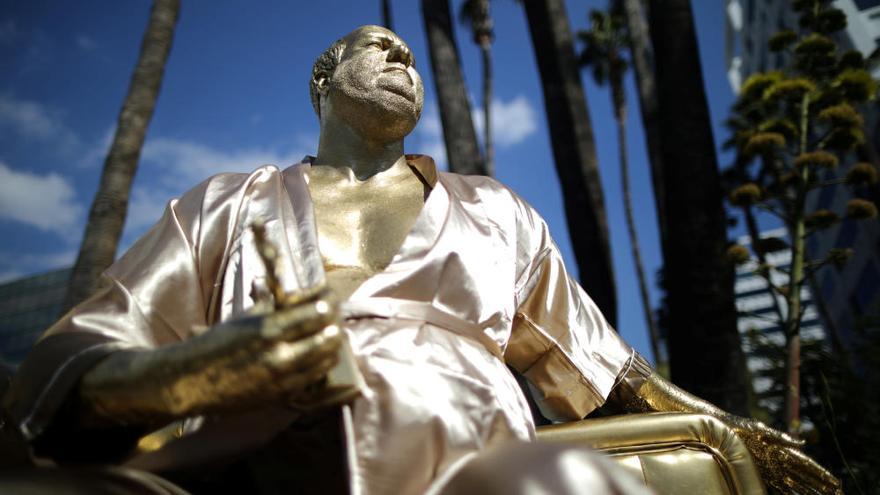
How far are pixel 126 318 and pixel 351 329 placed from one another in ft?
1.67

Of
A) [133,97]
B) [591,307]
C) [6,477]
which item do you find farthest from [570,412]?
[133,97]

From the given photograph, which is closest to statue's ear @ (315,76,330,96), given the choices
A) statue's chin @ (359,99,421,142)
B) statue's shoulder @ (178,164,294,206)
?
statue's chin @ (359,99,421,142)

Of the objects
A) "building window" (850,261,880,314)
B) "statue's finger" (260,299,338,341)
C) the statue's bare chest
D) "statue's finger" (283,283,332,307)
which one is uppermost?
the statue's bare chest

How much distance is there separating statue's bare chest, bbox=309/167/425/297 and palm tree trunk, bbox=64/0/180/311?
280 centimetres

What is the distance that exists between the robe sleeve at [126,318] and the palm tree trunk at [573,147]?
5.28 m

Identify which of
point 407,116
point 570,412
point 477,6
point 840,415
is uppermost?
point 477,6

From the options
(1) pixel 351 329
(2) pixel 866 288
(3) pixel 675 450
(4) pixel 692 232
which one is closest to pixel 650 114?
(4) pixel 692 232

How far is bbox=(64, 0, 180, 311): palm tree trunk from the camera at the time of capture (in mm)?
5008

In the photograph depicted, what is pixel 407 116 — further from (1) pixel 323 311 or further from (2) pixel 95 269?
(2) pixel 95 269

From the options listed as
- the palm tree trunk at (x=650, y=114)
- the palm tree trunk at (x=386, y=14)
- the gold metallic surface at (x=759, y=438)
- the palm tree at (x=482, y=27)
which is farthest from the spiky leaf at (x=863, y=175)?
the palm tree at (x=482, y=27)

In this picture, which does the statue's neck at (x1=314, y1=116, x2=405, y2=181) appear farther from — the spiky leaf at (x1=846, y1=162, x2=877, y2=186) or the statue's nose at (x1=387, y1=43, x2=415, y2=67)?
the spiky leaf at (x1=846, y1=162, x2=877, y2=186)

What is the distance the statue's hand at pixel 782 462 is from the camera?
2277mm

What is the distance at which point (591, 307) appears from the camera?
248cm

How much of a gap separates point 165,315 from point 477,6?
23.8m
